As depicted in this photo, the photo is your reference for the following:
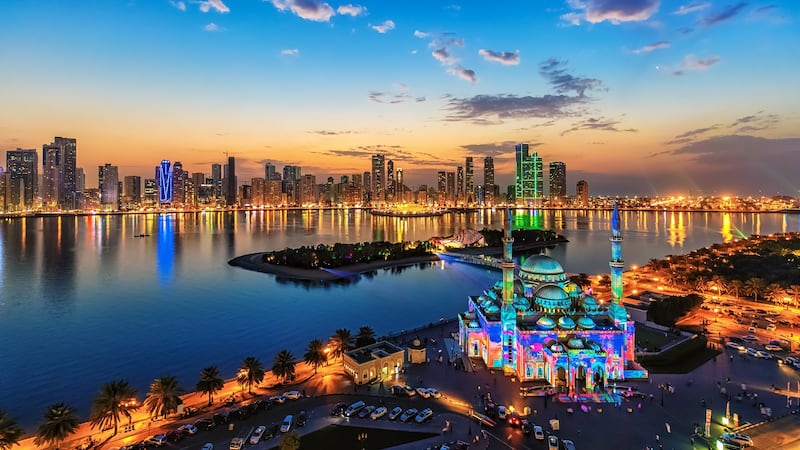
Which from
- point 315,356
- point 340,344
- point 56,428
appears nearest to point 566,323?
point 340,344

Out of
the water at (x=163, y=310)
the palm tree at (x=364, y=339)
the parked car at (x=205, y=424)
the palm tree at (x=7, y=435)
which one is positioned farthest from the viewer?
the water at (x=163, y=310)

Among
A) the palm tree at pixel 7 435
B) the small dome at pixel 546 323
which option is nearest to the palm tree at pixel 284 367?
the palm tree at pixel 7 435

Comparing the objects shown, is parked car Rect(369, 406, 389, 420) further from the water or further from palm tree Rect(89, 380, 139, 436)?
the water

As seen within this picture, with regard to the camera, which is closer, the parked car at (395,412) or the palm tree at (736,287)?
the parked car at (395,412)

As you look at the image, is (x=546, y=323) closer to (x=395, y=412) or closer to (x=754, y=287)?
(x=395, y=412)

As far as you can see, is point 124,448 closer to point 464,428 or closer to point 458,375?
point 464,428

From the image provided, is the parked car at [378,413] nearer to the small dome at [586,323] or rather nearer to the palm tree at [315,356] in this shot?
the palm tree at [315,356]

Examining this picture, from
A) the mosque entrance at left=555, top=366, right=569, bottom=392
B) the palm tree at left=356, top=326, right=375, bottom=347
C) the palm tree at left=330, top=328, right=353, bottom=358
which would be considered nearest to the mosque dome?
the mosque entrance at left=555, top=366, right=569, bottom=392
